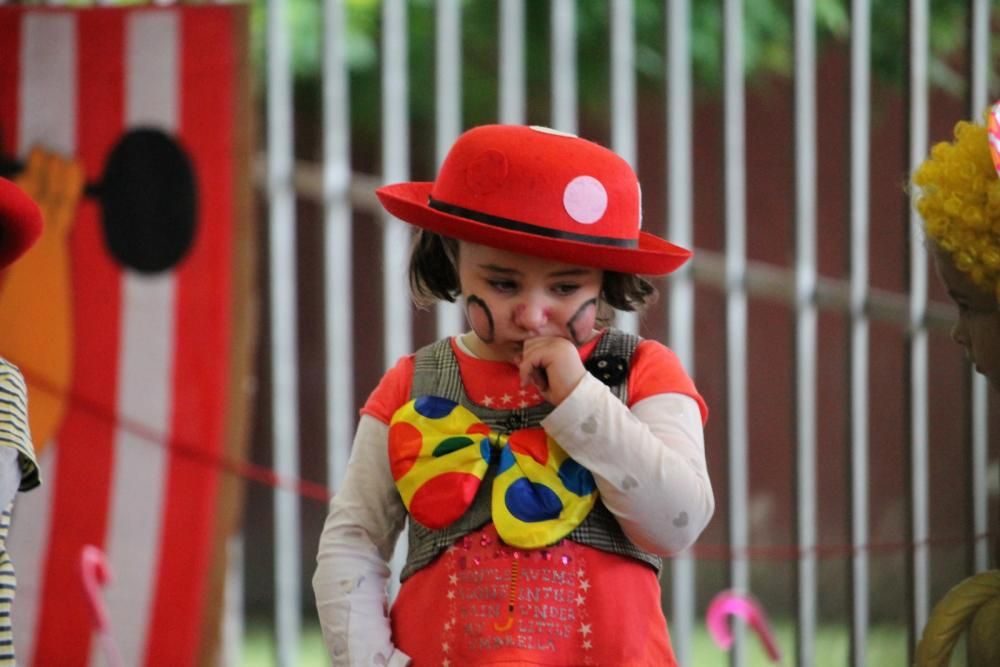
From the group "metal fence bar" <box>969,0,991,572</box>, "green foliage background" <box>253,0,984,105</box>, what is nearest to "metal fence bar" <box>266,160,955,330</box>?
"metal fence bar" <box>969,0,991,572</box>

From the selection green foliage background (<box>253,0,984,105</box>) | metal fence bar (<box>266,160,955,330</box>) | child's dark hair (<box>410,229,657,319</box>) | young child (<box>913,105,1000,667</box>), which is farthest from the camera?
green foliage background (<box>253,0,984,105</box>)

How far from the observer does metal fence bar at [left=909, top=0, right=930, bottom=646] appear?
3457mm

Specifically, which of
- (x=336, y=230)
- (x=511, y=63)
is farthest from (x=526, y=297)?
(x=336, y=230)

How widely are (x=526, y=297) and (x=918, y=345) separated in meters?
1.75

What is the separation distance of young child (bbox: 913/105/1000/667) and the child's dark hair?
45 centimetres

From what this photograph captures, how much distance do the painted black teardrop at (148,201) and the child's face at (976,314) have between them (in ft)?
6.95

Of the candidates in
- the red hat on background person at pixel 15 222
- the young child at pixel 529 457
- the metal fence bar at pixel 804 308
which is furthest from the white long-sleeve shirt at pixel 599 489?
the metal fence bar at pixel 804 308

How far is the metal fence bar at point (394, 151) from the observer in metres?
3.84

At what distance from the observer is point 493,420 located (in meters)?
2.06

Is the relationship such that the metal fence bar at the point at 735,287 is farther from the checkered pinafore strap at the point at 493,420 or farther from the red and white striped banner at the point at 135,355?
the checkered pinafore strap at the point at 493,420

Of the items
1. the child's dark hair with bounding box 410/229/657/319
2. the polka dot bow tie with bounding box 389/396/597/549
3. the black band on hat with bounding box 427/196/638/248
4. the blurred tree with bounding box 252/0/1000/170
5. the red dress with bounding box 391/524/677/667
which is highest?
the blurred tree with bounding box 252/0/1000/170

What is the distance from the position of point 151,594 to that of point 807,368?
169cm

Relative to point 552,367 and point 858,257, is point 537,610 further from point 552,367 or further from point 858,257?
point 858,257

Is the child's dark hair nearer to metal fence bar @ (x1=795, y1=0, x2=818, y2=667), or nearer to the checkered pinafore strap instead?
the checkered pinafore strap
